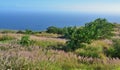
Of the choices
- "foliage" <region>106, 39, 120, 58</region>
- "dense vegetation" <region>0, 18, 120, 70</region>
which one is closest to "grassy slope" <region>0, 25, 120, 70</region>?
"dense vegetation" <region>0, 18, 120, 70</region>

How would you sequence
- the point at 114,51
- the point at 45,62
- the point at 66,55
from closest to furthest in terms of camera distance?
the point at 45,62 < the point at 66,55 < the point at 114,51

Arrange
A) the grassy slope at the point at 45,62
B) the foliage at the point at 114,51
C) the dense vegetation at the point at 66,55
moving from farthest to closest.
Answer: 1. the foliage at the point at 114,51
2. the dense vegetation at the point at 66,55
3. the grassy slope at the point at 45,62

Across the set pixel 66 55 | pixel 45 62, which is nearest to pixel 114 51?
pixel 66 55

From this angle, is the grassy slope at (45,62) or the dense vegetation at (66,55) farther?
the dense vegetation at (66,55)

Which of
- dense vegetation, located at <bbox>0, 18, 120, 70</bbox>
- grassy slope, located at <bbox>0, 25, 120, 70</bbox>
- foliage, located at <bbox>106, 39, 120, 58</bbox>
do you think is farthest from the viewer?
foliage, located at <bbox>106, 39, 120, 58</bbox>

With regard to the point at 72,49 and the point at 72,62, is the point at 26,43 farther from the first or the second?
the point at 72,62

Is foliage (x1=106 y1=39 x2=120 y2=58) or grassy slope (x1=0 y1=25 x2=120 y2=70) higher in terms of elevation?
grassy slope (x1=0 y1=25 x2=120 y2=70)

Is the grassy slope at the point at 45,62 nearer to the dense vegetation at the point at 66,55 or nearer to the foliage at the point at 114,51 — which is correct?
the dense vegetation at the point at 66,55

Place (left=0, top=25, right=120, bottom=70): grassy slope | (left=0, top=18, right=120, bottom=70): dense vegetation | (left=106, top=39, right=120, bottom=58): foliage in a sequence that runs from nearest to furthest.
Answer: (left=0, top=25, right=120, bottom=70): grassy slope
(left=0, top=18, right=120, bottom=70): dense vegetation
(left=106, top=39, right=120, bottom=58): foliage

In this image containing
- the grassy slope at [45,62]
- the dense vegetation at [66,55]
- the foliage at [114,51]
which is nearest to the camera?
the grassy slope at [45,62]

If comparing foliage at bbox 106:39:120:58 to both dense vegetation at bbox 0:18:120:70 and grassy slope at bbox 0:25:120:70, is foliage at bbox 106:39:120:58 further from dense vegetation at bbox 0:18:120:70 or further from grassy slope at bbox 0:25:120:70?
grassy slope at bbox 0:25:120:70

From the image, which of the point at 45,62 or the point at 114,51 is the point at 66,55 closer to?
the point at 45,62

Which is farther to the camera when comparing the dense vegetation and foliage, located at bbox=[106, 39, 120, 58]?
foliage, located at bbox=[106, 39, 120, 58]

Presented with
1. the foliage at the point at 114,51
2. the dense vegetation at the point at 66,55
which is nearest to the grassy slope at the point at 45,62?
the dense vegetation at the point at 66,55
